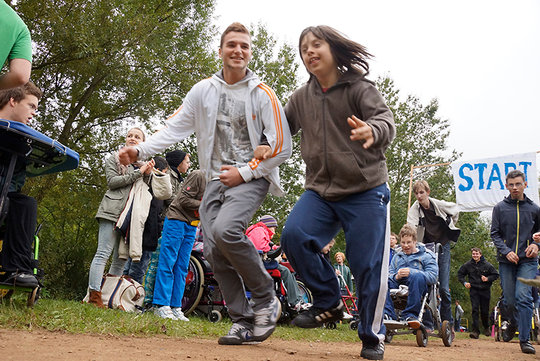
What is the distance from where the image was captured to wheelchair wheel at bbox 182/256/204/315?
27.4ft

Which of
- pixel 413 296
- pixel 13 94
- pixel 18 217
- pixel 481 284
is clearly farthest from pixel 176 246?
pixel 481 284

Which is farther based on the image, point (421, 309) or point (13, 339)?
point (421, 309)

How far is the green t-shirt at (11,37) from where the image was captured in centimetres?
327

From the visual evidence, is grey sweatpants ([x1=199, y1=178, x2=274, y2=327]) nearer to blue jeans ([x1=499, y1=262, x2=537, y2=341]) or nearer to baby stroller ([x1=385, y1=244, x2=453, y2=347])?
baby stroller ([x1=385, y1=244, x2=453, y2=347])

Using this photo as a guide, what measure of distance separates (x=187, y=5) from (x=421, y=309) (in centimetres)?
1131

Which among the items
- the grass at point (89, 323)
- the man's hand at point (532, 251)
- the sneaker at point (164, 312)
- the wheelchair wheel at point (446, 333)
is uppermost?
the man's hand at point (532, 251)

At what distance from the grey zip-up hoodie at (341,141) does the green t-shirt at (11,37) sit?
77.2 inches

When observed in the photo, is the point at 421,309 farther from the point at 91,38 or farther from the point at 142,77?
the point at 142,77

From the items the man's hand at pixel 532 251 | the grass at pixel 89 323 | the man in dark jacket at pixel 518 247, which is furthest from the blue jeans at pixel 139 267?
the man's hand at pixel 532 251

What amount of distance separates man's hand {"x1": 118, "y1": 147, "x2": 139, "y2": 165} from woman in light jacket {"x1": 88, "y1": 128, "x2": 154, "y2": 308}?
7.83 feet

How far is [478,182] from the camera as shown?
1315cm

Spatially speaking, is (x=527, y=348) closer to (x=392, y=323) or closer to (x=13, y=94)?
(x=392, y=323)

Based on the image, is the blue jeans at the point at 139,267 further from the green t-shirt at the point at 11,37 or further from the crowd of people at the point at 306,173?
the green t-shirt at the point at 11,37

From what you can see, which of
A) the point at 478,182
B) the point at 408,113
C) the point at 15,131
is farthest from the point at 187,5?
the point at 408,113
